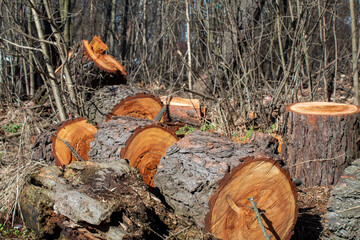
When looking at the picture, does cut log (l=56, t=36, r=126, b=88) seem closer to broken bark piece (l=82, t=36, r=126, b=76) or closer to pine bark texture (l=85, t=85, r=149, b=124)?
broken bark piece (l=82, t=36, r=126, b=76)

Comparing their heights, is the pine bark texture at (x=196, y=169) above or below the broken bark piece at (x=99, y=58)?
below

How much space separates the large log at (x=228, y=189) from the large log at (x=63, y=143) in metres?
1.55

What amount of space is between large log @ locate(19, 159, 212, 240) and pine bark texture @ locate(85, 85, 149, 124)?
1.94 meters

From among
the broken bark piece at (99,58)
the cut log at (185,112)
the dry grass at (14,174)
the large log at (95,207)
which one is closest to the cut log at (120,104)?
the cut log at (185,112)

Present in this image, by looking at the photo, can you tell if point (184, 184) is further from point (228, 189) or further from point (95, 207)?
point (95, 207)

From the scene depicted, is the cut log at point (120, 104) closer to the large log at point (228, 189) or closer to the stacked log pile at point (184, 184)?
the stacked log pile at point (184, 184)

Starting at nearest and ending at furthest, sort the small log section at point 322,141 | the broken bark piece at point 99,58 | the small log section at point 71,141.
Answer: the small log section at point 322,141
the small log section at point 71,141
the broken bark piece at point 99,58

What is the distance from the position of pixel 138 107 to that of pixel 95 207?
284 cm

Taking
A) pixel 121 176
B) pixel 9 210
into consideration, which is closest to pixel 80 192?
pixel 121 176

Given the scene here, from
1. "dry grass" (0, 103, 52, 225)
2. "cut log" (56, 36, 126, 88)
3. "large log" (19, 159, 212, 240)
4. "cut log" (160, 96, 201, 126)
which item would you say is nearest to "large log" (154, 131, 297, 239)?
"large log" (19, 159, 212, 240)

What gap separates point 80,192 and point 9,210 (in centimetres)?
128

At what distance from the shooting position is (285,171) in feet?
8.58

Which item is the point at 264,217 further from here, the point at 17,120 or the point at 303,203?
the point at 17,120

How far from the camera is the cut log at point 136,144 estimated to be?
338 cm
